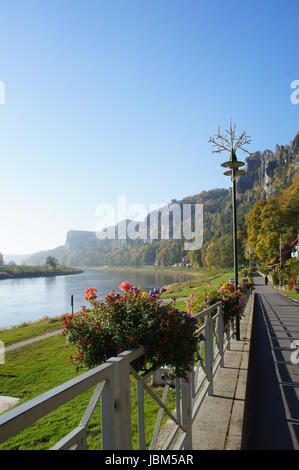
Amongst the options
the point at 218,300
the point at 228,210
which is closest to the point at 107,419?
the point at 218,300

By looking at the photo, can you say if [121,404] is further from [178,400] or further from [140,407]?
[178,400]

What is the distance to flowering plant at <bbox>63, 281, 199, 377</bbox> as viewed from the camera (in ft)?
8.04

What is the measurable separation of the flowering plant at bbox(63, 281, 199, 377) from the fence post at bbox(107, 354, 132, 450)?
0.48 meters

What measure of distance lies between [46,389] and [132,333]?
246 inches

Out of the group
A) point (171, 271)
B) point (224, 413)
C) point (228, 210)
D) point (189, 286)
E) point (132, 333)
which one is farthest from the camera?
point (228, 210)

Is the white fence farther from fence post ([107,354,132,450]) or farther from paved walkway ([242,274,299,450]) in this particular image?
paved walkway ([242,274,299,450])

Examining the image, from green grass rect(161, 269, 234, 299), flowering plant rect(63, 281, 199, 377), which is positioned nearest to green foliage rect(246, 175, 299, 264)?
green grass rect(161, 269, 234, 299)

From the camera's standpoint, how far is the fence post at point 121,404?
1.83 metres

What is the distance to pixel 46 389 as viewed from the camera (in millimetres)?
7672

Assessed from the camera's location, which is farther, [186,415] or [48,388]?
[48,388]

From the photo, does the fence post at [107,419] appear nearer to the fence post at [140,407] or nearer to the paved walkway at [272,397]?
the fence post at [140,407]
